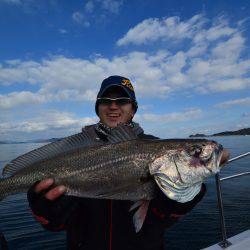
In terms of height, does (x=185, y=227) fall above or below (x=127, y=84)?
below

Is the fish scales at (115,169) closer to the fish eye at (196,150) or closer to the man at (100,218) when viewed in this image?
the fish eye at (196,150)

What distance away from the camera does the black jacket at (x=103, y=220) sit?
420 centimetres

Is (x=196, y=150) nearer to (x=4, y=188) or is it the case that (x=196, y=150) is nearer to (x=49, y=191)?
(x=49, y=191)

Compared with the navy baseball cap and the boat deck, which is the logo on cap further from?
the boat deck

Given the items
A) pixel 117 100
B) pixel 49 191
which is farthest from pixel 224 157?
pixel 49 191

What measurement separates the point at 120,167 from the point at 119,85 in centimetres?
201

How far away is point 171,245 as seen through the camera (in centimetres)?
1195

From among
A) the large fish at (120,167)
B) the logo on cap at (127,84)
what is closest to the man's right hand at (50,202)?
the large fish at (120,167)

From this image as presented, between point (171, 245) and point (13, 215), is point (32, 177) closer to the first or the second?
point (171, 245)

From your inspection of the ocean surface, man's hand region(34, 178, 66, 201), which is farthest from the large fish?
the ocean surface

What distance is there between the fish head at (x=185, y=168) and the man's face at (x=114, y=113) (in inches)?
63.1

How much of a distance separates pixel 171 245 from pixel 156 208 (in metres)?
8.70

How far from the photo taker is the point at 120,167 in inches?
164

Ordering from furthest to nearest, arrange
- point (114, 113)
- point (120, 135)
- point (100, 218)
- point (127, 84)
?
point (127, 84)
point (114, 113)
point (100, 218)
point (120, 135)
